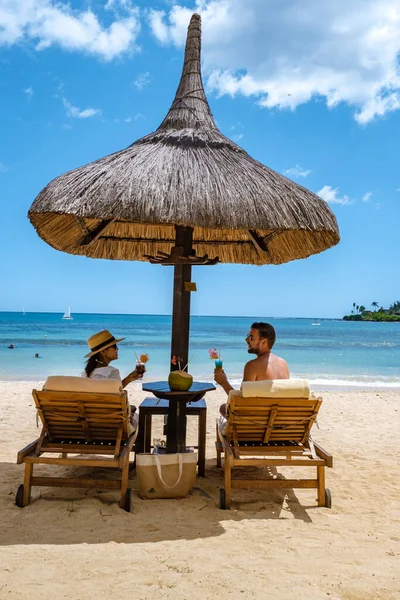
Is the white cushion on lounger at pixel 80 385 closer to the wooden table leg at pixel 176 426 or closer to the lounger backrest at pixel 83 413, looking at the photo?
the lounger backrest at pixel 83 413

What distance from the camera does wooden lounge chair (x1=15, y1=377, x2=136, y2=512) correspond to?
3.24 m

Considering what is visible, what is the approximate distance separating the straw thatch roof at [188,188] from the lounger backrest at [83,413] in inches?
45.9

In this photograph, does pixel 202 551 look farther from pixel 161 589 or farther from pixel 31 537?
pixel 31 537

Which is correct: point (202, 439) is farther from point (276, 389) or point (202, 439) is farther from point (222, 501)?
point (276, 389)

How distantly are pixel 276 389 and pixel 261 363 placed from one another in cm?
37

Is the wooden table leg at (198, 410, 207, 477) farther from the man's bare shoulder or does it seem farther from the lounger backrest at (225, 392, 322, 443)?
the man's bare shoulder

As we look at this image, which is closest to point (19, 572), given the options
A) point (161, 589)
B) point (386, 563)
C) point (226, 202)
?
point (161, 589)

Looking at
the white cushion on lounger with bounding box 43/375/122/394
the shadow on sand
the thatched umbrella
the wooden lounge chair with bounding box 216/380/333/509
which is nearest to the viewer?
the shadow on sand

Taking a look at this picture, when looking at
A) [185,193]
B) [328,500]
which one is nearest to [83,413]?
[185,193]

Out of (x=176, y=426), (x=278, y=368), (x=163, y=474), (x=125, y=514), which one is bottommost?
(x=125, y=514)

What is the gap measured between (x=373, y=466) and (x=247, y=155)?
298cm

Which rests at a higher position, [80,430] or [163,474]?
[80,430]

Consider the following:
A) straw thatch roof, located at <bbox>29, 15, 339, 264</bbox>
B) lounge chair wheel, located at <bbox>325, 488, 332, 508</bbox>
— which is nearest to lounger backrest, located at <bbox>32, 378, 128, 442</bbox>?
straw thatch roof, located at <bbox>29, 15, 339, 264</bbox>

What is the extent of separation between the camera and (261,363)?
144 inches
